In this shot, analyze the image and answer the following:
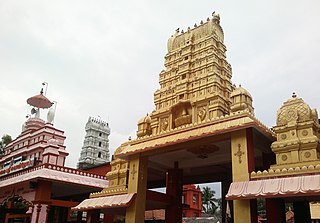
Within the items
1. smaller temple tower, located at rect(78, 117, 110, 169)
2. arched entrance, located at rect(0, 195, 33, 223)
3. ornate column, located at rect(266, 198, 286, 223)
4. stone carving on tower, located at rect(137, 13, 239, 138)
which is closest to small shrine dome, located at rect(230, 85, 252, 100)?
stone carving on tower, located at rect(137, 13, 239, 138)

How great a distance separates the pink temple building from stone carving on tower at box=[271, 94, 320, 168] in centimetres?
1372

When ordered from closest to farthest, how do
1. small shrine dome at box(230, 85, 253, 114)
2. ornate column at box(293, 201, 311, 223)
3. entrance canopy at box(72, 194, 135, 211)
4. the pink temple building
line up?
small shrine dome at box(230, 85, 253, 114)
ornate column at box(293, 201, 311, 223)
entrance canopy at box(72, 194, 135, 211)
the pink temple building

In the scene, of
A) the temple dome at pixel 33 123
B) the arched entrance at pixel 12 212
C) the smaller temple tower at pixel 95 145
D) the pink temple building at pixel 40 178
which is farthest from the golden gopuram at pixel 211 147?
the smaller temple tower at pixel 95 145

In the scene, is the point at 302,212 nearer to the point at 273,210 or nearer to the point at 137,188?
the point at 273,210

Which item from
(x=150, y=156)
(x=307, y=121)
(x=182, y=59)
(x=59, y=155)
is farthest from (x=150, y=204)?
(x=59, y=155)

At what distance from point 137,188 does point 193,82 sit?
521 cm

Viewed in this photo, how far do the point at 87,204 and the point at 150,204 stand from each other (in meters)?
2.91

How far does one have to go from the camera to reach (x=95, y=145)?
4881 cm

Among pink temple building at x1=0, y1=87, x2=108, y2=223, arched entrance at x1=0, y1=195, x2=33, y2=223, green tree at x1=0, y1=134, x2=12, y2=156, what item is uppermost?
green tree at x1=0, y1=134, x2=12, y2=156

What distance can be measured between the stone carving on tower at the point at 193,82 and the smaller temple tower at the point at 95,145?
33.3 m

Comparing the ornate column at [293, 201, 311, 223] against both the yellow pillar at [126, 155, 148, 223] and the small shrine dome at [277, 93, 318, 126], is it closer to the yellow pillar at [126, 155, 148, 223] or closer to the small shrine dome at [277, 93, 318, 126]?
the small shrine dome at [277, 93, 318, 126]

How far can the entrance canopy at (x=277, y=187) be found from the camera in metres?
8.56

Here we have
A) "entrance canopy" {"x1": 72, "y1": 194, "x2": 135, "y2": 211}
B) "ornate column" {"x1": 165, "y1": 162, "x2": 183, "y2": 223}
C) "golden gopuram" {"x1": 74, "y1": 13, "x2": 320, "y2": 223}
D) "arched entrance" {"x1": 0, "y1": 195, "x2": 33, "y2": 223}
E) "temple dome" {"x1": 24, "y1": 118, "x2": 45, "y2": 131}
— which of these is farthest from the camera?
"temple dome" {"x1": 24, "y1": 118, "x2": 45, "y2": 131}

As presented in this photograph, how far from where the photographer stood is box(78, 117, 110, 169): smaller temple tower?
47406 millimetres
